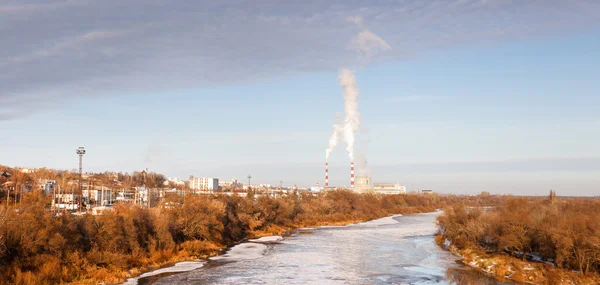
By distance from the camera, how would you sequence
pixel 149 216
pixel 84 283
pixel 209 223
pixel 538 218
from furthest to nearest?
pixel 209 223
pixel 149 216
pixel 538 218
pixel 84 283

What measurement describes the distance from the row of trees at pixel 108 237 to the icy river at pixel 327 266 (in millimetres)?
2524

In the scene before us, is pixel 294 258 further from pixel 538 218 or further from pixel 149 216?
pixel 538 218

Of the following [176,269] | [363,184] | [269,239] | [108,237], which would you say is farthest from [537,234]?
[363,184]

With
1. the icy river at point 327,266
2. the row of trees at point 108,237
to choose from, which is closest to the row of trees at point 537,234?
the icy river at point 327,266

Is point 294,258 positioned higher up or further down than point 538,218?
further down

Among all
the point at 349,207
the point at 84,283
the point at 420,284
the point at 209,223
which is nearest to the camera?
the point at 84,283

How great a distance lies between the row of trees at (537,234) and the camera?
2784 centimetres

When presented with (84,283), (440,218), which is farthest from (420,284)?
(440,218)

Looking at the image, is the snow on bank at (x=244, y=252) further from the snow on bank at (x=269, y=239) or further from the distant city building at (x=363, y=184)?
the distant city building at (x=363, y=184)

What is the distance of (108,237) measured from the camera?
103ft

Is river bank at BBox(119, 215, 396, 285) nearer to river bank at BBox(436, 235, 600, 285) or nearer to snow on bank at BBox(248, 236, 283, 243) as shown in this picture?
snow on bank at BBox(248, 236, 283, 243)

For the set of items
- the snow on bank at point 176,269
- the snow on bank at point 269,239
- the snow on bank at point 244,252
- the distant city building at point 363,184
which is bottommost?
the snow on bank at point 269,239

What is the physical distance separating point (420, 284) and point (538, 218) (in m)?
13.4

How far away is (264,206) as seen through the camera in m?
66.5
